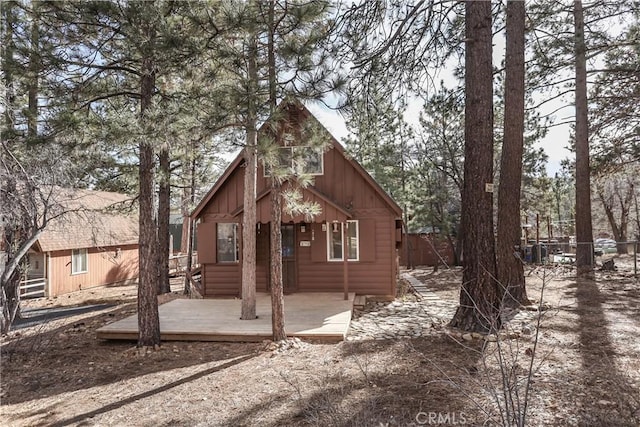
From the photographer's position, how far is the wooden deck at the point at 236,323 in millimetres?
6172

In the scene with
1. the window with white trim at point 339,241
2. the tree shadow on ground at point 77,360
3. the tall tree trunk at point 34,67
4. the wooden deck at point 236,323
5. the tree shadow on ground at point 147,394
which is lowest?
the tree shadow on ground at point 77,360

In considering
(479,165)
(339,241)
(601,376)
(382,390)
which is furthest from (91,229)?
(601,376)

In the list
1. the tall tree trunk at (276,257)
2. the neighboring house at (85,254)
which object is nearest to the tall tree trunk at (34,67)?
the tall tree trunk at (276,257)

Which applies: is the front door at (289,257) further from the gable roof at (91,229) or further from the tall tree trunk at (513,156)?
the tall tree trunk at (513,156)

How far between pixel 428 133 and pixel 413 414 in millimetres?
14333

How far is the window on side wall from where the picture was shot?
1033 cm

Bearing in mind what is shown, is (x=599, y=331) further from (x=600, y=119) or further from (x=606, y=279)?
(x=600, y=119)

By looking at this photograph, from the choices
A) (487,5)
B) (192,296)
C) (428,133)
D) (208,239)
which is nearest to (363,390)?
(487,5)

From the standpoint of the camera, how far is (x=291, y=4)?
552 cm

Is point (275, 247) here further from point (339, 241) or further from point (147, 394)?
point (339, 241)

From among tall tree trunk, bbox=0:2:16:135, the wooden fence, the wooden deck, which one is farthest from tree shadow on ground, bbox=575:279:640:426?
the wooden fence

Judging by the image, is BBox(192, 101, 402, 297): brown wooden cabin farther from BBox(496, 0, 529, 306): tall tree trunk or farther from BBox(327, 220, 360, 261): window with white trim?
BBox(496, 0, 529, 306): tall tree trunk

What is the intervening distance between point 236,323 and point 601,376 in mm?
5365

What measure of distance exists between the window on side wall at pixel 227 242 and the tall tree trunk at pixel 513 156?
663 centimetres
